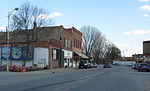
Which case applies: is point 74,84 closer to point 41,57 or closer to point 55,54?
point 41,57

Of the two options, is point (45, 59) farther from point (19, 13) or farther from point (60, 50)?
point (19, 13)

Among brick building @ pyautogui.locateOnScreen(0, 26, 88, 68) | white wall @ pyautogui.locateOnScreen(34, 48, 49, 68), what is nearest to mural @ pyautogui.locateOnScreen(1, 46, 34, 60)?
white wall @ pyautogui.locateOnScreen(34, 48, 49, 68)

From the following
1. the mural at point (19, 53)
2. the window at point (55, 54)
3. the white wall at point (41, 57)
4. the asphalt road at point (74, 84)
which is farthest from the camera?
the window at point (55, 54)

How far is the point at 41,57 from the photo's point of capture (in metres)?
39.3

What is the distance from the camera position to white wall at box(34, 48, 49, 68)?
38.2 metres

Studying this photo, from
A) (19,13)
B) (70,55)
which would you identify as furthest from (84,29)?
(19,13)

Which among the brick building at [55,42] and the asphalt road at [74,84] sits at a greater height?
the brick building at [55,42]

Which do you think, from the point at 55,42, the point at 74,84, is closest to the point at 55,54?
the point at 55,42

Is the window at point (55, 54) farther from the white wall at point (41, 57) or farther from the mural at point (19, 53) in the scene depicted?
the mural at point (19, 53)

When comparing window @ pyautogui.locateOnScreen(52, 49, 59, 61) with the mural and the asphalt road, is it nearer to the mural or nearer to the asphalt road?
the mural

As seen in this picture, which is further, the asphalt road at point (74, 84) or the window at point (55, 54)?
the window at point (55, 54)

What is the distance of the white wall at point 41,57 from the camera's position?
38.2 m

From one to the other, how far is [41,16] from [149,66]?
70.1 feet

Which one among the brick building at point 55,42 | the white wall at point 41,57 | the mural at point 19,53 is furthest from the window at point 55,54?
the mural at point 19,53
